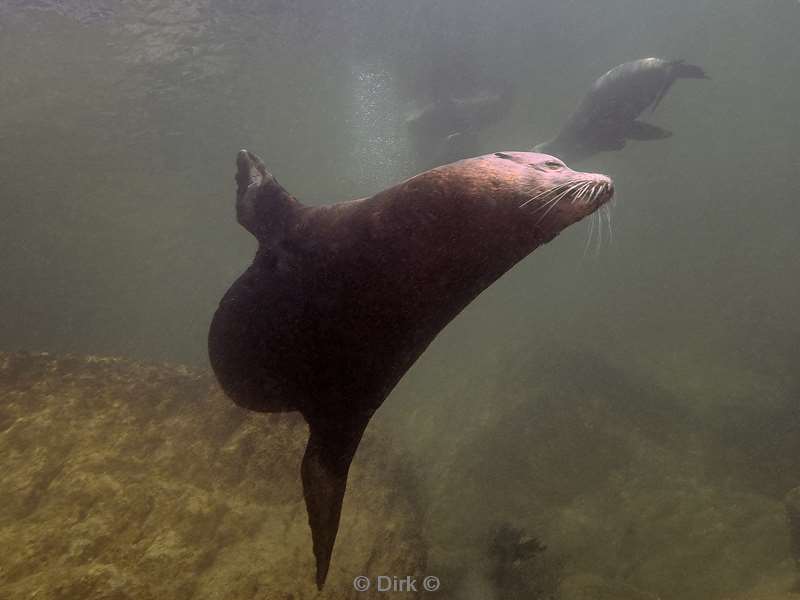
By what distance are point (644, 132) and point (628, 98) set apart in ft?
2.85

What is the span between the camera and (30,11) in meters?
14.2

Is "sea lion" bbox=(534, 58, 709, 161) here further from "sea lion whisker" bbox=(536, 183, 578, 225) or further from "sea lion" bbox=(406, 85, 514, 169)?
"sea lion" bbox=(406, 85, 514, 169)

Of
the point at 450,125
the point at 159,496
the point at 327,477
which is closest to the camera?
the point at 327,477

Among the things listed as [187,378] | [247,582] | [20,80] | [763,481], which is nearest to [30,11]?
[20,80]

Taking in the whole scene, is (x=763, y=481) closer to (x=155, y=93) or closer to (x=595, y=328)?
(x=595, y=328)

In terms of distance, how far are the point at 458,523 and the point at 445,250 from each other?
567cm

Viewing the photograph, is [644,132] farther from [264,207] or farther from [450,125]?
[450,125]

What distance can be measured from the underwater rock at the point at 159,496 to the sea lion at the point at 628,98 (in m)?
8.96

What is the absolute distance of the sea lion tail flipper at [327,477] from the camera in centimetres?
260

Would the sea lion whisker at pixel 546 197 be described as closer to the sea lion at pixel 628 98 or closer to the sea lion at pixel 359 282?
the sea lion at pixel 359 282

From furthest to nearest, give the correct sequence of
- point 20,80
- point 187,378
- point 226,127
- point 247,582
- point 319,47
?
1. point 226,127
2. point 319,47
3. point 20,80
4. point 187,378
5. point 247,582

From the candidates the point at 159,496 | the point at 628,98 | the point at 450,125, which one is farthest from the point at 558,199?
the point at 450,125

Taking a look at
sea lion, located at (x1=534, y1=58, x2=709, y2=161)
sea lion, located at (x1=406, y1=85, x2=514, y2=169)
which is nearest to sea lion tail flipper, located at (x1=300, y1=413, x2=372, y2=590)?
sea lion, located at (x1=534, y1=58, x2=709, y2=161)

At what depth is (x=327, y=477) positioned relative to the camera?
2.65 m
